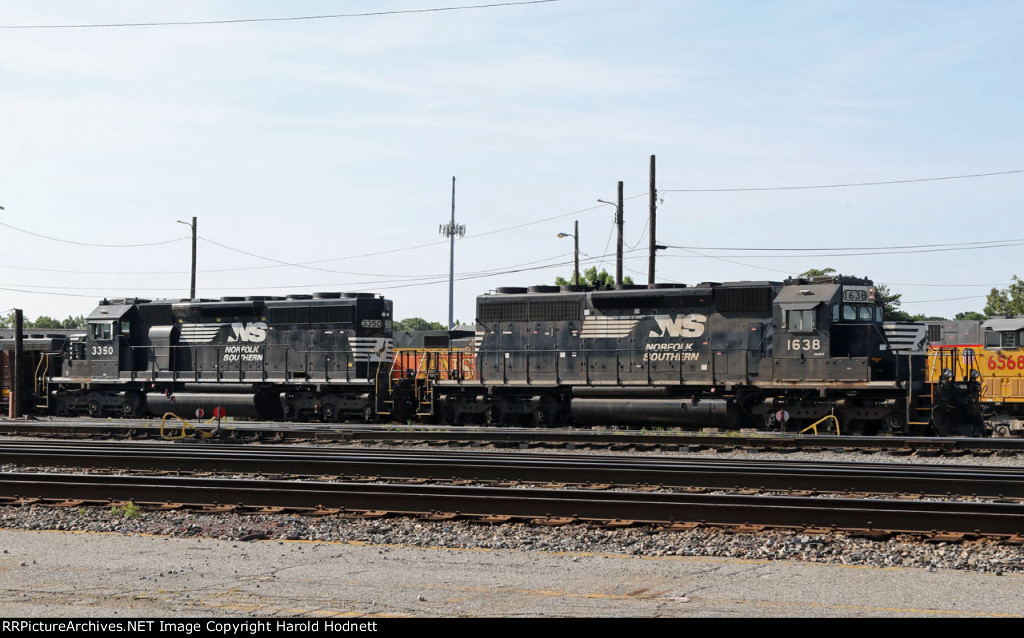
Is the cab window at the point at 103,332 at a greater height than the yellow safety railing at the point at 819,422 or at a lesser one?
greater

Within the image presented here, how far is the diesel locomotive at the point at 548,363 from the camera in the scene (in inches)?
843

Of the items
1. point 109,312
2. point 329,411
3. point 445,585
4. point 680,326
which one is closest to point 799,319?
point 680,326

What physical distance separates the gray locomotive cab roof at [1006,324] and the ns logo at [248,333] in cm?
1839

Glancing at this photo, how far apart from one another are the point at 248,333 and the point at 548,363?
29.1 ft

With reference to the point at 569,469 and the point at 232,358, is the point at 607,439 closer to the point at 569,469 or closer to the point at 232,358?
the point at 569,469

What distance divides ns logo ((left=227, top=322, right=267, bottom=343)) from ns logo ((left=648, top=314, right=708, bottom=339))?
35.7 feet

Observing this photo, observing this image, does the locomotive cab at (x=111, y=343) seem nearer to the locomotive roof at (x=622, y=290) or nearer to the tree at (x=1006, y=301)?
the locomotive roof at (x=622, y=290)

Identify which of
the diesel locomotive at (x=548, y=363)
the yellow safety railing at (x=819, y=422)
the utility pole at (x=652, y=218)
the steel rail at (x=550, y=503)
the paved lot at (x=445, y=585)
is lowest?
the paved lot at (x=445, y=585)

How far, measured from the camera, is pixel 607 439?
64.4 feet

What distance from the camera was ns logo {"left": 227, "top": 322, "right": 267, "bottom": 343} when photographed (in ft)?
92.4

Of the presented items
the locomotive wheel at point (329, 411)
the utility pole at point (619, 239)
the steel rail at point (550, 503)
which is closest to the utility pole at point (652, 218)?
the utility pole at point (619, 239)

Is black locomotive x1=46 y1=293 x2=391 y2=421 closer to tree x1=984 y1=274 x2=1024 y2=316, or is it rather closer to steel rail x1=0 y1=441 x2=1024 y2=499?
steel rail x1=0 y1=441 x2=1024 y2=499

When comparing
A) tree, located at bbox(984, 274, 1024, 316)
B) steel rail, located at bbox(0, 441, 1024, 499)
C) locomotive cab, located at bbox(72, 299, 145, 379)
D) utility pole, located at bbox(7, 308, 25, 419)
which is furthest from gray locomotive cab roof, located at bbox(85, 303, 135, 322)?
tree, located at bbox(984, 274, 1024, 316)
